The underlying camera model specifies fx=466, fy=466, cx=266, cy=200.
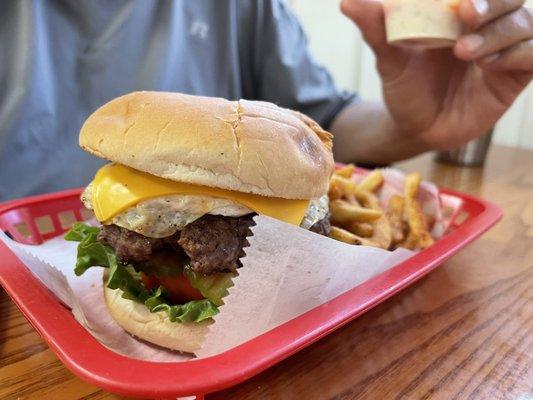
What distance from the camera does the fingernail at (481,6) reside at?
3.99 ft

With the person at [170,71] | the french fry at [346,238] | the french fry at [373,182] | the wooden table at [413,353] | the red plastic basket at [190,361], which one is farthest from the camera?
the person at [170,71]

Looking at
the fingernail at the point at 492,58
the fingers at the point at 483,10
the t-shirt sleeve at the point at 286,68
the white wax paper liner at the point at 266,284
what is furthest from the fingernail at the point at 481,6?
the t-shirt sleeve at the point at 286,68

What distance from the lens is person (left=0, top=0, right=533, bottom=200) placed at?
159 centimetres

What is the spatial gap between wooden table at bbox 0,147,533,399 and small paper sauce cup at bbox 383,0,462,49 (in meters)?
0.63

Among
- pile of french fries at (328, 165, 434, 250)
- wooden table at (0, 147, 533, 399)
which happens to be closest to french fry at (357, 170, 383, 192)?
pile of french fries at (328, 165, 434, 250)

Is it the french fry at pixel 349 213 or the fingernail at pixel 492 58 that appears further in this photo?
the fingernail at pixel 492 58

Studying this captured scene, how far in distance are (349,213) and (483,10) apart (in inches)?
25.3

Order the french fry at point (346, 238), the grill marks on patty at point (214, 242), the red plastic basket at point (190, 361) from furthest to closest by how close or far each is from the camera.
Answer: the french fry at point (346, 238) < the grill marks on patty at point (214, 242) < the red plastic basket at point (190, 361)

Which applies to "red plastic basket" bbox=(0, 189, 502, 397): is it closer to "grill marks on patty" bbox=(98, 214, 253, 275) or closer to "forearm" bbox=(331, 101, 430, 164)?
"grill marks on patty" bbox=(98, 214, 253, 275)

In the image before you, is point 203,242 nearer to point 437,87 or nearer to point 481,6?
point 481,6

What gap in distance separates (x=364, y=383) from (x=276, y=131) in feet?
1.53

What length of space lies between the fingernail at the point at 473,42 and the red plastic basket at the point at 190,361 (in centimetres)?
53

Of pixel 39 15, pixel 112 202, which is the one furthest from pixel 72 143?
pixel 112 202

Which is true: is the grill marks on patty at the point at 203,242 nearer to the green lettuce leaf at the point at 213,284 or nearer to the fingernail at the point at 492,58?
the green lettuce leaf at the point at 213,284
